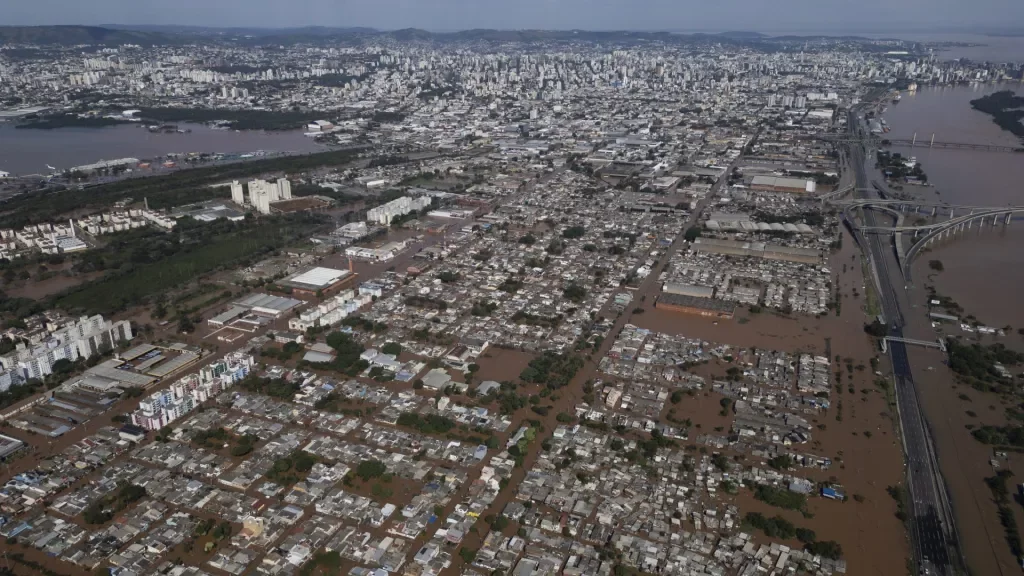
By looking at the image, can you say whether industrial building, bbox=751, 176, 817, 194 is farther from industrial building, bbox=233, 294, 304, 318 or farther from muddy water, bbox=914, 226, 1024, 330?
industrial building, bbox=233, 294, 304, 318

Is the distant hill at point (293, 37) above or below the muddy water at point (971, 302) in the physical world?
above

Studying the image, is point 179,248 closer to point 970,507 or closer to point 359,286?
point 359,286

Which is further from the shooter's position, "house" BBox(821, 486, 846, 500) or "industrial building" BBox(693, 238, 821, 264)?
"industrial building" BBox(693, 238, 821, 264)

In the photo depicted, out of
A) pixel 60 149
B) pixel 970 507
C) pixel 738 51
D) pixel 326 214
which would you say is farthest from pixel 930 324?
pixel 738 51

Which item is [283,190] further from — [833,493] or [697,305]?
[833,493]

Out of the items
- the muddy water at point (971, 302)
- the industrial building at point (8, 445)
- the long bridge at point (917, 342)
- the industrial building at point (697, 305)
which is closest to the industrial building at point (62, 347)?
the industrial building at point (8, 445)

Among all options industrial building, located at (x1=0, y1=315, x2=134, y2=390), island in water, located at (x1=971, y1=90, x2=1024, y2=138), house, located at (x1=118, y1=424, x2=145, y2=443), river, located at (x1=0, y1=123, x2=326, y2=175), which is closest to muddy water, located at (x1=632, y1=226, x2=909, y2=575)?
house, located at (x1=118, y1=424, x2=145, y2=443)

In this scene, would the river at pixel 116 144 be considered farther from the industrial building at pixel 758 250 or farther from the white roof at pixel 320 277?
the industrial building at pixel 758 250

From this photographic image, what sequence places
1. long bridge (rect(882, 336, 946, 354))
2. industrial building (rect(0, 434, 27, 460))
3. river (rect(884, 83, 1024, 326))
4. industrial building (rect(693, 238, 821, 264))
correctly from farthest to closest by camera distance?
industrial building (rect(693, 238, 821, 264)) → river (rect(884, 83, 1024, 326)) → long bridge (rect(882, 336, 946, 354)) → industrial building (rect(0, 434, 27, 460))

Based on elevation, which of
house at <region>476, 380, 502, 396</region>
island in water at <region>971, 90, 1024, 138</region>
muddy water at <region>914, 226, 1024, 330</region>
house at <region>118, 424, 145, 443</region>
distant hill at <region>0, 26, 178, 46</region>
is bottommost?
house at <region>118, 424, 145, 443</region>
